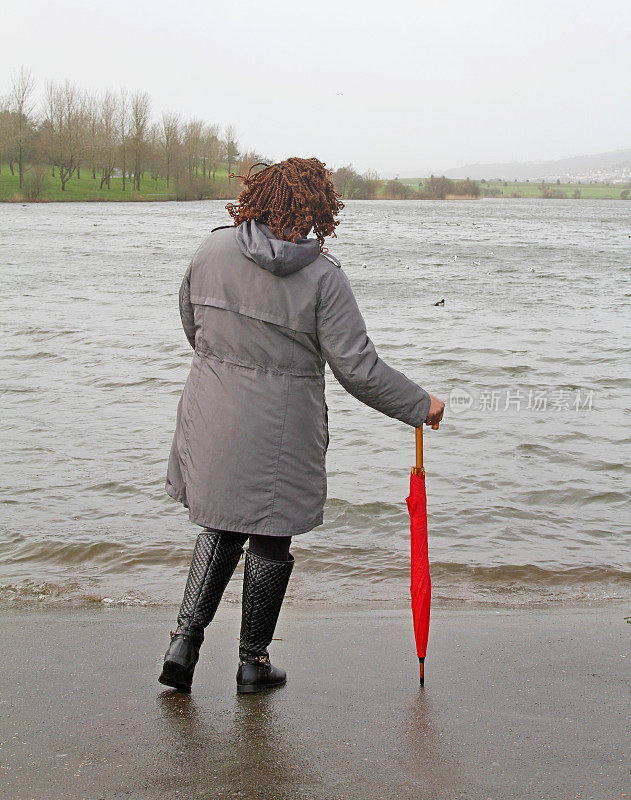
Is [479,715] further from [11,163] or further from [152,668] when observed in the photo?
[11,163]

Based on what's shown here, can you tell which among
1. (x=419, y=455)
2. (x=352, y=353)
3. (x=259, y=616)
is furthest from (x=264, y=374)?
(x=259, y=616)

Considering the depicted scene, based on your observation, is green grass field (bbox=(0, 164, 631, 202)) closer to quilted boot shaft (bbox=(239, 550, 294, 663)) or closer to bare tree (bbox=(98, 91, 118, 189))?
bare tree (bbox=(98, 91, 118, 189))

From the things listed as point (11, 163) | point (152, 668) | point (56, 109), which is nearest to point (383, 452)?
point (152, 668)

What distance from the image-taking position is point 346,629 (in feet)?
13.2

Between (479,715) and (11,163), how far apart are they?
9090 cm

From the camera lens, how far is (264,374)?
316 cm

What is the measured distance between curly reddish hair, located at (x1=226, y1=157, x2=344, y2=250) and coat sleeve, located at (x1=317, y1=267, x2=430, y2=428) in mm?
206

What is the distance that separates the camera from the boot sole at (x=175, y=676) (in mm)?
3252

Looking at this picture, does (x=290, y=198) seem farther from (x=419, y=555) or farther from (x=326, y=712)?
(x=326, y=712)

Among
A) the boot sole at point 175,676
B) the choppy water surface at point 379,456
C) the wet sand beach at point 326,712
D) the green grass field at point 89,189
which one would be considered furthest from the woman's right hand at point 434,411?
the green grass field at point 89,189

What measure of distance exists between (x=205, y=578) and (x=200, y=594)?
0.21ft

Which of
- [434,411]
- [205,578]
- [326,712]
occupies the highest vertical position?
[434,411]

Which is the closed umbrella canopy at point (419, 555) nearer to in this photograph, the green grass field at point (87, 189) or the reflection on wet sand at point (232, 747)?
the reflection on wet sand at point (232, 747)
